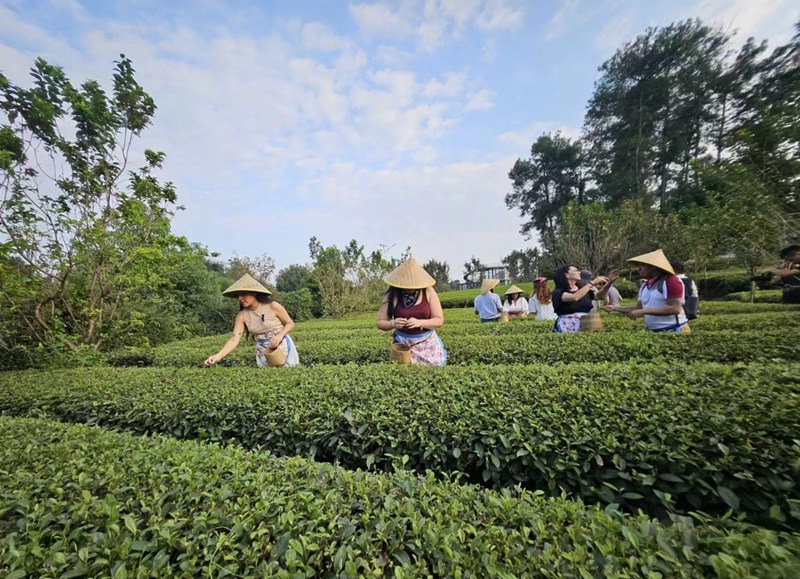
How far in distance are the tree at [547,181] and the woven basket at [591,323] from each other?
140ft

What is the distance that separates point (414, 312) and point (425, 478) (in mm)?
2306

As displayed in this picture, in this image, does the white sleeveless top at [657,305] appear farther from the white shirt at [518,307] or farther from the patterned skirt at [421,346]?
the white shirt at [518,307]

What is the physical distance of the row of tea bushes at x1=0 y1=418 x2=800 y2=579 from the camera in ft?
3.77

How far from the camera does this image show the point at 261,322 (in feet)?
14.7

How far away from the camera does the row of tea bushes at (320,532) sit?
115 cm

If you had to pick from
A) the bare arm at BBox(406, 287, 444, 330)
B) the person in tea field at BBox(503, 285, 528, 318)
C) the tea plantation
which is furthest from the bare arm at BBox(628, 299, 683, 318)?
the person in tea field at BBox(503, 285, 528, 318)

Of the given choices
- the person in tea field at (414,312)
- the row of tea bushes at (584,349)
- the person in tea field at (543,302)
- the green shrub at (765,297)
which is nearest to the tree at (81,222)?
the row of tea bushes at (584,349)

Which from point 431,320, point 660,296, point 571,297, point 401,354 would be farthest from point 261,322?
point 660,296

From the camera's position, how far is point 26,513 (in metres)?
1.50

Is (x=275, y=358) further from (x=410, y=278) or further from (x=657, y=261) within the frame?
(x=657, y=261)

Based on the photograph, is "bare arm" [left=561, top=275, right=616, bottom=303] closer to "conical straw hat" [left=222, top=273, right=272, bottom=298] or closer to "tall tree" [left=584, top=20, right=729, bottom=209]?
"conical straw hat" [left=222, top=273, right=272, bottom=298]

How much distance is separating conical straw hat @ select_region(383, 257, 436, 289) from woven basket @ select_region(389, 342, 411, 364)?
2.49ft

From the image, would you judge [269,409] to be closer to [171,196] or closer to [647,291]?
[647,291]

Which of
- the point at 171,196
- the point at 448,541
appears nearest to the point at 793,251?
the point at 448,541
